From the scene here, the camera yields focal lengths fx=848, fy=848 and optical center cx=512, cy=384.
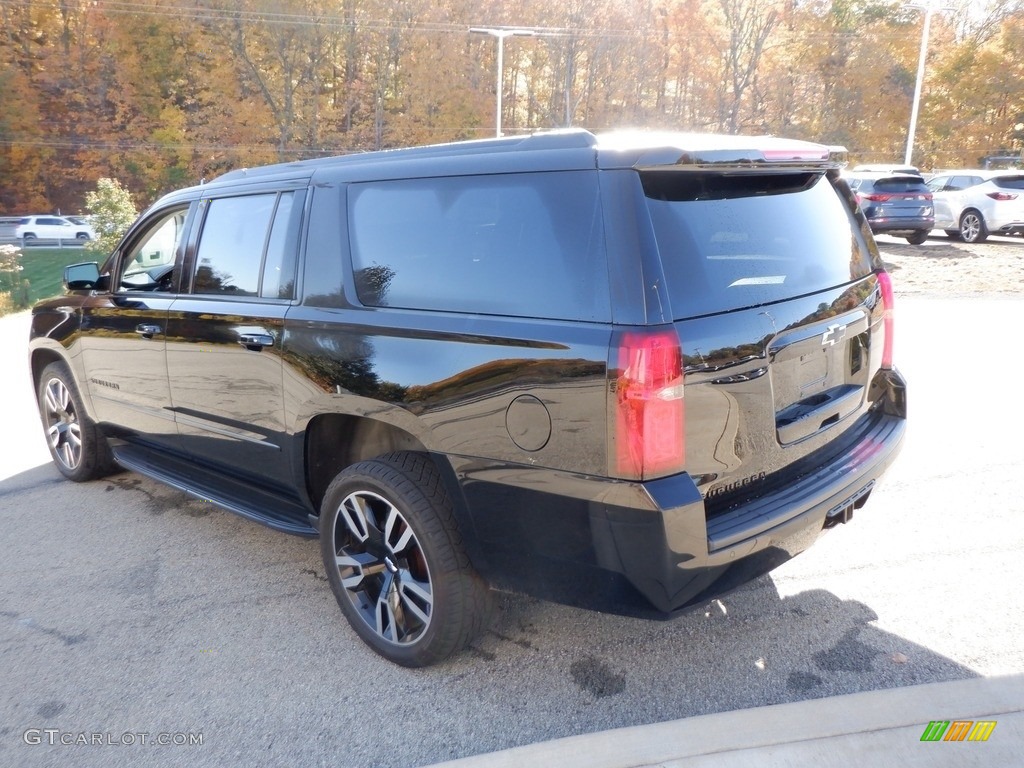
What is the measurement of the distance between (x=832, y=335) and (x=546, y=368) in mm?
1192

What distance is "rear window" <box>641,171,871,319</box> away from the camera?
2.64 metres

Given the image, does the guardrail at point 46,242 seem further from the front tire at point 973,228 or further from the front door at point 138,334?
the front door at point 138,334

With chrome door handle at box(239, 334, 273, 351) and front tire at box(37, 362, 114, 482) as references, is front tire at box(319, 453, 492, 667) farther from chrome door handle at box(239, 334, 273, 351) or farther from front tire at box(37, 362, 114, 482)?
front tire at box(37, 362, 114, 482)

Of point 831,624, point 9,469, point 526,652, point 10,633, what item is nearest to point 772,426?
point 831,624

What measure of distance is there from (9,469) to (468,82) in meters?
44.3

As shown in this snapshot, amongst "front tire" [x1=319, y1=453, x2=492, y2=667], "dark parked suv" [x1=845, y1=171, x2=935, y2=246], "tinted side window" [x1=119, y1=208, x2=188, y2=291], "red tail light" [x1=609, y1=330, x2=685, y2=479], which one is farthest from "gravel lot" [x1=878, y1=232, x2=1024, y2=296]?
"red tail light" [x1=609, y1=330, x2=685, y2=479]

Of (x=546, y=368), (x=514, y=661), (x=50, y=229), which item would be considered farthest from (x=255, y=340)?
(x=50, y=229)

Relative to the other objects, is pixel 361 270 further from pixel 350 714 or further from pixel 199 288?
pixel 350 714

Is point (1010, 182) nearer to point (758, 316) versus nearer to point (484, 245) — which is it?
point (758, 316)

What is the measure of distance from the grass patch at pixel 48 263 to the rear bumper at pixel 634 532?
2077 cm

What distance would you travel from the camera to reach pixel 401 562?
10.6 ft

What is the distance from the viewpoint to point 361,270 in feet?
11.1

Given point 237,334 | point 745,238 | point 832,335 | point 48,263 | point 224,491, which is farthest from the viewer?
point 48,263

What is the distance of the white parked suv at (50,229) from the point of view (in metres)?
39.9
